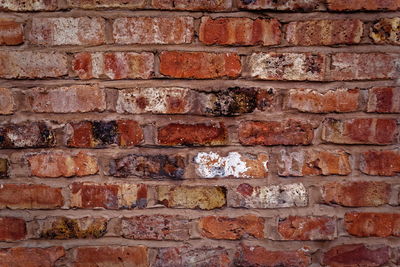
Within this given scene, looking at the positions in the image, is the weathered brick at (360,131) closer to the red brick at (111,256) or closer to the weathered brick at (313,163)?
the weathered brick at (313,163)

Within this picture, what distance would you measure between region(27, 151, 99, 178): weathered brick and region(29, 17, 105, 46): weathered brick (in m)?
0.31

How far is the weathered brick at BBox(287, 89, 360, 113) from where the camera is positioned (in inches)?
34.0

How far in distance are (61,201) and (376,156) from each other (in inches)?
36.0

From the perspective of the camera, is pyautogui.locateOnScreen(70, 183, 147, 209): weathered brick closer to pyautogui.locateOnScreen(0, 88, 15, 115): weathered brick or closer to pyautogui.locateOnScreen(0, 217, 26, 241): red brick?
pyautogui.locateOnScreen(0, 217, 26, 241): red brick

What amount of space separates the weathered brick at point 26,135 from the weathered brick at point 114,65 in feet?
0.63

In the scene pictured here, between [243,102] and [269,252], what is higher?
[243,102]

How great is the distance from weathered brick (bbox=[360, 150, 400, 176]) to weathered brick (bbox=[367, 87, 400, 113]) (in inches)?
4.8

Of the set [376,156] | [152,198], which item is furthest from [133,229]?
[376,156]

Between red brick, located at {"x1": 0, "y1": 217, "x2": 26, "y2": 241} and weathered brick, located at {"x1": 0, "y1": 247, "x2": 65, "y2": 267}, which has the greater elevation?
red brick, located at {"x1": 0, "y1": 217, "x2": 26, "y2": 241}

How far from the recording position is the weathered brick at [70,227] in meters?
0.91

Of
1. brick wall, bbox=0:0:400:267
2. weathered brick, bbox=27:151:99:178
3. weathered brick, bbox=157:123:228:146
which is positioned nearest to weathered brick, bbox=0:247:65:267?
brick wall, bbox=0:0:400:267

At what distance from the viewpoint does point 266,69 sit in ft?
2.81

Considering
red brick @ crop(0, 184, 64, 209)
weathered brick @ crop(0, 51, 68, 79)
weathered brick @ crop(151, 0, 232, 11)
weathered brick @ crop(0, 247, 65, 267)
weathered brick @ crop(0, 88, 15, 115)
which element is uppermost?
weathered brick @ crop(151, 0, 232, 11)

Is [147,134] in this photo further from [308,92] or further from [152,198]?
[308,92]
